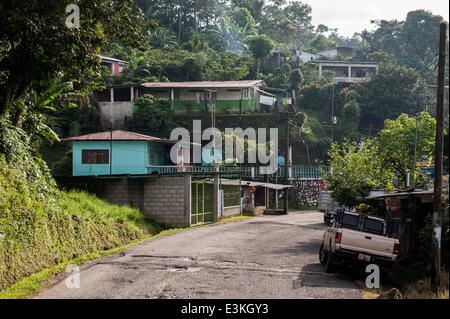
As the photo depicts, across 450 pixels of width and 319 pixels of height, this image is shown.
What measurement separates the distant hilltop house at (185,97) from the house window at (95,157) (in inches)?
589

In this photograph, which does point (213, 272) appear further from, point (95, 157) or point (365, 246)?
point (95, 157)

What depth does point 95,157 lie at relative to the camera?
4869cm

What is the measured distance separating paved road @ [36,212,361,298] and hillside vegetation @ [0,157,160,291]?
4.24 feet

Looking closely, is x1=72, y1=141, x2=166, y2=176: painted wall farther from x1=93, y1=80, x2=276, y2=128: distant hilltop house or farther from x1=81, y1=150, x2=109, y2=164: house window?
x1=93, y1=80, x2=276, y2=128: distant hilltop house

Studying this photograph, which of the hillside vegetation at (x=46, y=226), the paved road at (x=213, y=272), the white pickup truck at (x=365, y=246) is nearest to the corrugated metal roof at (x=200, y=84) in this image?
the hillside vegetation at (x=46, y=226)

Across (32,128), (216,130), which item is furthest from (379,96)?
(32,128)

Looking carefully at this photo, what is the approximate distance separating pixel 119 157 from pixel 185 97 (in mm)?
19513

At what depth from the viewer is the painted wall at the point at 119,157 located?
159ft

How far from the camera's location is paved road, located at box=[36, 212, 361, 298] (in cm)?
1614

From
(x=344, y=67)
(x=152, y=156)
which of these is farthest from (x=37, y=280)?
(x=344, y=67)

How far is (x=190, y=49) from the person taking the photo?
81.6 metres

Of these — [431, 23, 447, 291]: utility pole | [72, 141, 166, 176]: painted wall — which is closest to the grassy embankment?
[431, 23, 447, 291]: utility pole

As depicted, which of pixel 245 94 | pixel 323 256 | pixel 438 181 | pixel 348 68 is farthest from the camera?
pixel 348 68

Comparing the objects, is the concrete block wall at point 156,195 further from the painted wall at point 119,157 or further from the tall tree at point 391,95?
the tall tree at point 391,95
